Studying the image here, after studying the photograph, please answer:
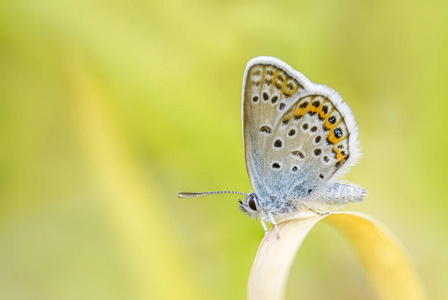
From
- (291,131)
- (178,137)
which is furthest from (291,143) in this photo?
(178,137)

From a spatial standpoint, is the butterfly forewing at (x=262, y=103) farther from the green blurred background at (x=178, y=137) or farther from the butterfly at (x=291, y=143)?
the green blurred background at (x=178, y=137)

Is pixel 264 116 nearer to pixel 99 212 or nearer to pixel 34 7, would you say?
pixel 99 212

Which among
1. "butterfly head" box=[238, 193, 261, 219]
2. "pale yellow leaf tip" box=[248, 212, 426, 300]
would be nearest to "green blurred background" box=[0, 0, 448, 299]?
"butterfly head" box=[238, 193, 261, 219]

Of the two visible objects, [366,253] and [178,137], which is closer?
[366,253]

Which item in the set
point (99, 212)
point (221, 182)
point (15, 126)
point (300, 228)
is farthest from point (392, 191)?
point (15, 126)

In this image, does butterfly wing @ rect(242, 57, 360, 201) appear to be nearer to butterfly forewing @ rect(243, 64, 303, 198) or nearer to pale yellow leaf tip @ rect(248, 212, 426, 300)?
butterfly forewing @ rect(243, 64, 303, 198)

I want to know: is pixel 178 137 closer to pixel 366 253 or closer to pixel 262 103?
pixel 262 103
